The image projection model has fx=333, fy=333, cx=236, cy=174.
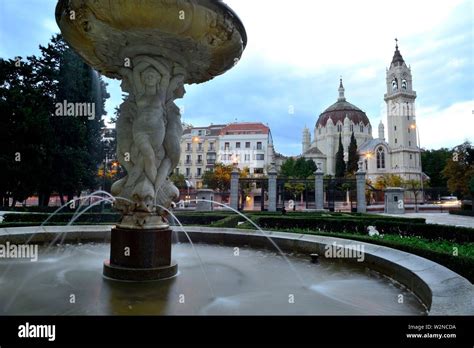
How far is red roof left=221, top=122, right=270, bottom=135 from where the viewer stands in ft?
231

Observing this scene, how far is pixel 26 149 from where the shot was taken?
2123 cm

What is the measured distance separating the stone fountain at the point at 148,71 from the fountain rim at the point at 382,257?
272 centimetres

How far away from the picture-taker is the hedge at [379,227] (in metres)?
11.1

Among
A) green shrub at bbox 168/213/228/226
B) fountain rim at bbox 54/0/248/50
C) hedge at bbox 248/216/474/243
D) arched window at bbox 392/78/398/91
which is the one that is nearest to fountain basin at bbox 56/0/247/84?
fountain rim at bbox 54/0/248/50

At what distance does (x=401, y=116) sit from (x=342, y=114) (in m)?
19.1

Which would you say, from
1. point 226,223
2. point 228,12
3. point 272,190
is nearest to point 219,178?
point 272,190

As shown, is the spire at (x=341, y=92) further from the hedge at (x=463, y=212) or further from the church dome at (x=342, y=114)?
the hedge at (x=463, y=212)

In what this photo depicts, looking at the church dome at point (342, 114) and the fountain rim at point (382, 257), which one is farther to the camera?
the church dome at point (342, 114)

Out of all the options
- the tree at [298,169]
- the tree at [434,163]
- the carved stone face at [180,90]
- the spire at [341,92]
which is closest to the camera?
the carved stone face at [180,90]

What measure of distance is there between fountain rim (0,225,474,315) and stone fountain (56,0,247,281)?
272 centimetres

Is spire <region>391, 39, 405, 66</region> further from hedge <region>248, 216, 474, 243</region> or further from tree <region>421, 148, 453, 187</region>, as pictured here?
hedge <region>248, 216, 474, 243</region>

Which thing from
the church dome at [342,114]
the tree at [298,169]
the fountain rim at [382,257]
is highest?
the church dome at [342,114]

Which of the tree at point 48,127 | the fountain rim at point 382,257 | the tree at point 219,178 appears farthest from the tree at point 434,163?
the fountain rim at point 382,257

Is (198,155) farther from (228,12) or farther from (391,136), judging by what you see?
(228,12)
